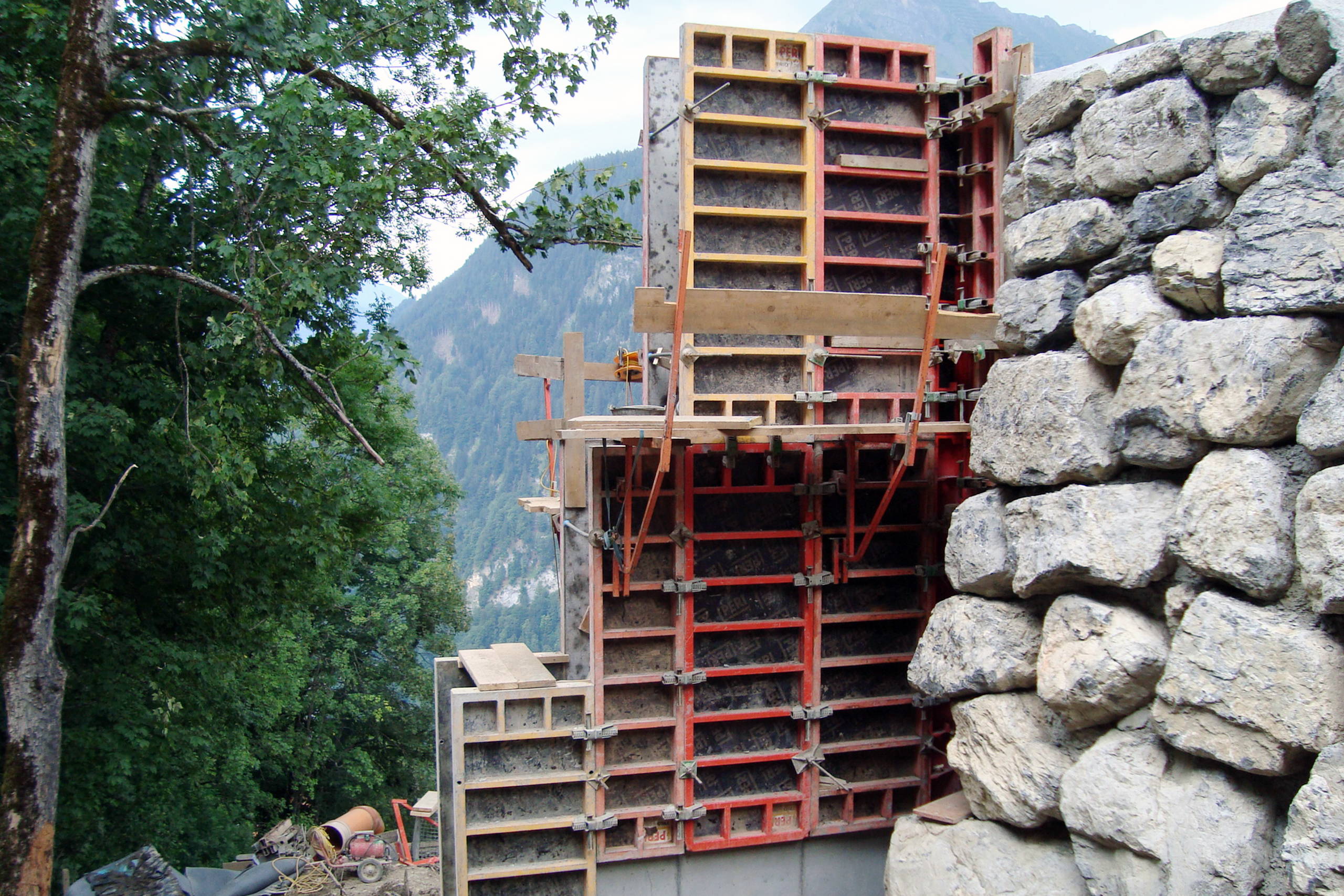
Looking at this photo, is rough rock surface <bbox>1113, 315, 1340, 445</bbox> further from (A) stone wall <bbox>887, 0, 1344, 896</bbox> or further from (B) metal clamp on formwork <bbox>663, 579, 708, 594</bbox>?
(B) metal clamp on formwork <bbox>663, 579, 708, 594</bbox>

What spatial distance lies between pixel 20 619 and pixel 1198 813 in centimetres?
717

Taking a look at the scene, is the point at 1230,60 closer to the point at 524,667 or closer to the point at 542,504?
the point at 524,667

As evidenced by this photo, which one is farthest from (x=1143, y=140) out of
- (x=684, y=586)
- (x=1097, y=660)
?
(x=684, y=586)

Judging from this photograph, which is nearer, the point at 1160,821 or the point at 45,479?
the point at 1160,821

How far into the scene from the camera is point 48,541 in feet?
22.7

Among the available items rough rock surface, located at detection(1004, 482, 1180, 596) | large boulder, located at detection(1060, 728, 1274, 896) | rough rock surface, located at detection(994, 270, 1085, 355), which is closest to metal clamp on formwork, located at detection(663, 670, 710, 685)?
rough rock surface, located at detection(1004, 482, 1180, 596)

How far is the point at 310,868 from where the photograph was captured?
13195mm

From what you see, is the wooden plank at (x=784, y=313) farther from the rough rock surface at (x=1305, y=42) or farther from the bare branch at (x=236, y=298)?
the bare branch at (x=236, y=298)

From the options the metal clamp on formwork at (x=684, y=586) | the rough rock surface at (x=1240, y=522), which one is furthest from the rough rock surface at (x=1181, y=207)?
the metal clamp on formwork at (x=684, y=586)

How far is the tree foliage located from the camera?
25.4 feet

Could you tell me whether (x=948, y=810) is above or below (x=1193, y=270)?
below

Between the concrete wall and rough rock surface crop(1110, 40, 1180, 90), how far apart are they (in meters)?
5.55

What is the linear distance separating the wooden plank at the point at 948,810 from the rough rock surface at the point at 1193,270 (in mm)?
3111

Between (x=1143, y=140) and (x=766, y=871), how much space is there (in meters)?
5.61
